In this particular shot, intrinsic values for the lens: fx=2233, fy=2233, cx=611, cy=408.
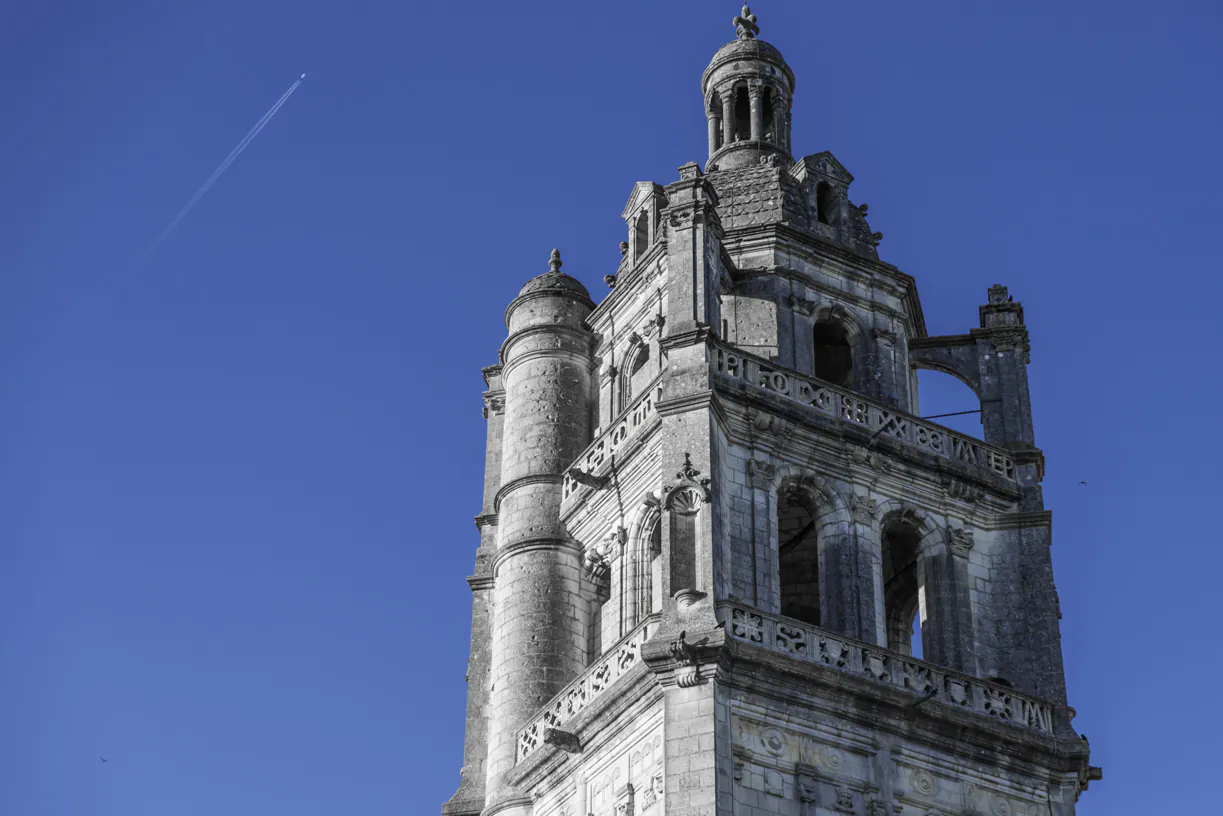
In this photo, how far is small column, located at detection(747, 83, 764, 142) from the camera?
48750 millimetres

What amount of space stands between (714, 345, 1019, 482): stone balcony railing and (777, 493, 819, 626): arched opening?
133 inches

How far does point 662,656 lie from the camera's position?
1391 inches

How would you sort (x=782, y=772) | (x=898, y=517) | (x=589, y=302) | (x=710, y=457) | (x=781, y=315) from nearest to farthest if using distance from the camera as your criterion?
(x=782, y=772)
(x=710, y=457)
(x=898, y=517)
(x=781, y=315)
(x=589, y=302)

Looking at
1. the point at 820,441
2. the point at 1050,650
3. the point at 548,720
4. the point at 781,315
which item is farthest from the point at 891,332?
the point at 548,720

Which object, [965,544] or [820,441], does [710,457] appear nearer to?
A: [820,441]

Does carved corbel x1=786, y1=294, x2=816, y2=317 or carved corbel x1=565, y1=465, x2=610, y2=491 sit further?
carved corbel x1=786, y1=294, x2=816, y2=317

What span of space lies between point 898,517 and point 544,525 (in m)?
6.93

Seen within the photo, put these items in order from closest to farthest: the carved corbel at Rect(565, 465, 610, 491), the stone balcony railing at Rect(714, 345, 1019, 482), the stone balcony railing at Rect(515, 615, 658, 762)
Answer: the stone balcony railing at Rect(515, 615, 658, 762)
the stone balcony railing at Rect(714, 345, 1019, 482)
the carved corbel at Rect(565, 465, 610, 491)

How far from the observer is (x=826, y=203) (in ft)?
154

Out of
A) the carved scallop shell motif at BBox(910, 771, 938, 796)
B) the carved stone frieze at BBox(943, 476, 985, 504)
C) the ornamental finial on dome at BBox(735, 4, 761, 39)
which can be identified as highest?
the ornamental finial on dome at BBox(735, 4, 761, 39)

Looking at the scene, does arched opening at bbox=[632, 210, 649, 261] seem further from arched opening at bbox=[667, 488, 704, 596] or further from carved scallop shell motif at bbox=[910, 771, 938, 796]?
carved scallop shell motif at bbox=[910, 771, 938, 796]

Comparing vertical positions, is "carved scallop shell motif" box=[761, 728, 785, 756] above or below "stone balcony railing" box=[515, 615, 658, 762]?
below

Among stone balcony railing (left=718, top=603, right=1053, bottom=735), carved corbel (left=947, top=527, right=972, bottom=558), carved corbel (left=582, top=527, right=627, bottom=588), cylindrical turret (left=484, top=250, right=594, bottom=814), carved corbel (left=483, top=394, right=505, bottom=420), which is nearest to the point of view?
stone balcony railing (left=718, top=603, right=1053, bottom=735)

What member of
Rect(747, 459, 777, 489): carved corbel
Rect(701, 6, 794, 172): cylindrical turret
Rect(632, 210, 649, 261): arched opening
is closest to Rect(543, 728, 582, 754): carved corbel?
Rect(747, 459, 777, 489): carved corbel
